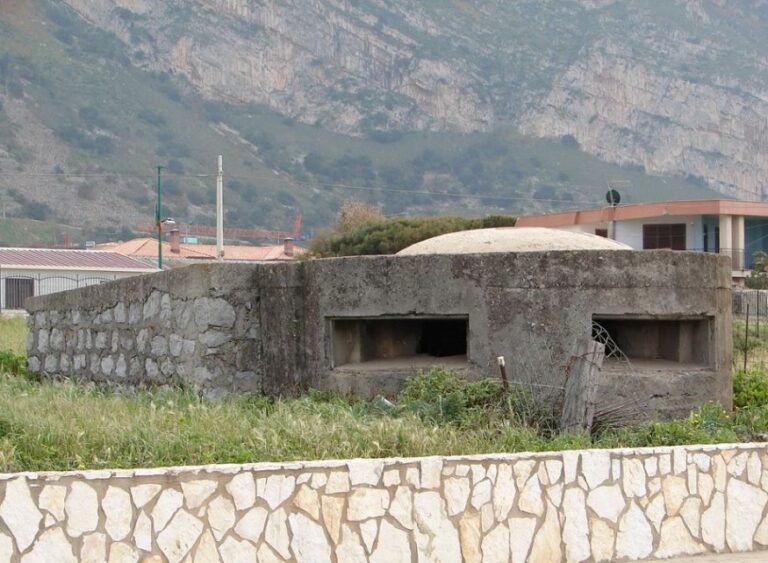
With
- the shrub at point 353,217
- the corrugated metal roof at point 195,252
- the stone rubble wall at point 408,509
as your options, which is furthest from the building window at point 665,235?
the stone rubble wall at point 408,509

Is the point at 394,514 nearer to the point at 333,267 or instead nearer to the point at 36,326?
the point at 333,267

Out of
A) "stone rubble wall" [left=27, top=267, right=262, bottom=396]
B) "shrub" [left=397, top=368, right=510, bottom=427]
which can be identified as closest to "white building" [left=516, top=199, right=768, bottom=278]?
"stone rubble wall" [left=27, top=267, right=262, bottom=396]

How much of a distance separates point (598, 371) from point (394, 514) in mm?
2335

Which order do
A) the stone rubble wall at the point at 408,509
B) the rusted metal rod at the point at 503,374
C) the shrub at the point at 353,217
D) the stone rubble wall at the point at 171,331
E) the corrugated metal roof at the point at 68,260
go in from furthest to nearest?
the shrub at the point at 353,217 → the corrugated metal roof at the point at 68,260 → the stone rubble wall at the point at 171,331 → the rusted metal rod at the point at 503,374 → the stone rubble wall at the point at 408,509

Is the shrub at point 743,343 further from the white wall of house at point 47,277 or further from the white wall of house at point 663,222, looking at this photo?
the white wall of house at point 47,277

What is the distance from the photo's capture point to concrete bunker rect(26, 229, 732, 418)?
9.66 meters

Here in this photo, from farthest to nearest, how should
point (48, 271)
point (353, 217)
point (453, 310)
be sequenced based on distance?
point (353, 217), point (48, 271), point (453, 310)

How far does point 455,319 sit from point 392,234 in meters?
30.0

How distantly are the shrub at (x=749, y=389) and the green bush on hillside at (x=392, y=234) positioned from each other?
26.8m

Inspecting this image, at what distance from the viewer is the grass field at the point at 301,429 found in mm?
7215

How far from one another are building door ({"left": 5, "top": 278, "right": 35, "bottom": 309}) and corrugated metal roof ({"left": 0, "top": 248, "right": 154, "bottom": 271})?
36.9 inches

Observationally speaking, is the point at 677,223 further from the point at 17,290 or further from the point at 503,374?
the point at 503,374

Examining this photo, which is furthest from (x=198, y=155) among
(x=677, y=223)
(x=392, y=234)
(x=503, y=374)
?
(x=503, y=374)

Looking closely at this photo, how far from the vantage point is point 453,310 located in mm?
9820
